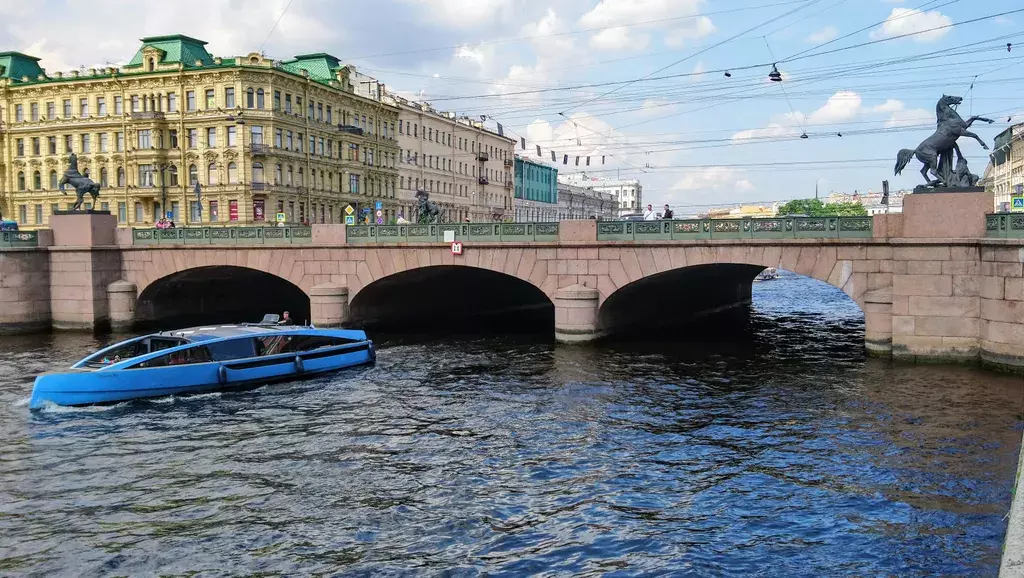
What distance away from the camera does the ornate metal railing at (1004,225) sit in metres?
23.2

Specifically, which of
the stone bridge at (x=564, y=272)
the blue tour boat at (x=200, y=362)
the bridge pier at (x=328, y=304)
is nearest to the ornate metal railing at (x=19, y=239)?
the stone bridge at (x=564, y=272)

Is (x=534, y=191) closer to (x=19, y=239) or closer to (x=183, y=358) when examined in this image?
(x=19, y=239)

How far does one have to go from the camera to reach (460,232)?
32188 millimetres

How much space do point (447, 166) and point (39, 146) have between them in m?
37.0

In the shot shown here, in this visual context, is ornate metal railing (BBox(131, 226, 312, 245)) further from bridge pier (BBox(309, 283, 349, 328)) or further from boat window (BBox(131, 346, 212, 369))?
boat window (BBox(131, 346, 212, 369))

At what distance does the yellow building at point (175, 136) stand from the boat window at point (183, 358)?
36938 millimetres

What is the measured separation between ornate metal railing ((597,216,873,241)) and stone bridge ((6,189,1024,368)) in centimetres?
5

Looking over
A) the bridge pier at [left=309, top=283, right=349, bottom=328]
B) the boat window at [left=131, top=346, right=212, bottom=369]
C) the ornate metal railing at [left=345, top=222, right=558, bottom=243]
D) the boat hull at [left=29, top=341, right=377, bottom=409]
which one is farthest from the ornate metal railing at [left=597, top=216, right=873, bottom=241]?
the boat window at [left=131, top=346, right=212, bottom=369]

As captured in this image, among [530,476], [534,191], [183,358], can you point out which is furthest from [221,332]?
[534,191]

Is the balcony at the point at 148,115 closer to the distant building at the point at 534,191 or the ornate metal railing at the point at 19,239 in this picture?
the ornate metal railing at the point at 19,239

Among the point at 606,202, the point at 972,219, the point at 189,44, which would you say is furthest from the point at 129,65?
the point at 606,202

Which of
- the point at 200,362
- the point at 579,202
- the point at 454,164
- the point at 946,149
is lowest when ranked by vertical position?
the point at 200,362

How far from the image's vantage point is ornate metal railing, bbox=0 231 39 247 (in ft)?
116

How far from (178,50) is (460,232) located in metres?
39.3
